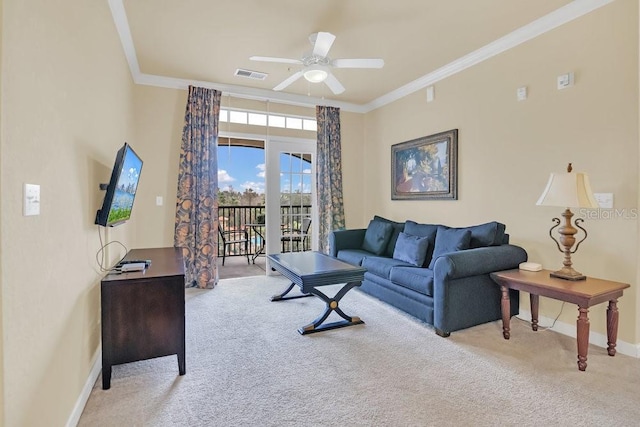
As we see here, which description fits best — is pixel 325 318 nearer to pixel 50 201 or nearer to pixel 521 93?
pixel 50 201

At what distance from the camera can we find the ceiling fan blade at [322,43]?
2828mm

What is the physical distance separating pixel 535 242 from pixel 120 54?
4.44m

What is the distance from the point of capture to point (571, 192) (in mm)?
2531

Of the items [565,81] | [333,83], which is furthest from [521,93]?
[333,83]

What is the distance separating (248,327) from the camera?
3211 mm

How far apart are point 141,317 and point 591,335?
354cm

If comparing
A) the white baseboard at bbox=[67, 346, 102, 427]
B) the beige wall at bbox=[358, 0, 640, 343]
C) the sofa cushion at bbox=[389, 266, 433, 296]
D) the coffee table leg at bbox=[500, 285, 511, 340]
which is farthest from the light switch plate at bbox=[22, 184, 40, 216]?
the beige wall at bbox=[358, 0, 640, 343]

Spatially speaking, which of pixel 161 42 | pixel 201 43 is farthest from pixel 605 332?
pixel 161 42

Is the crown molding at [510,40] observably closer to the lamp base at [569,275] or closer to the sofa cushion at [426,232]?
the sofa cushion at [426,232]

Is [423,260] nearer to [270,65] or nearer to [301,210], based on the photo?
[301,210]

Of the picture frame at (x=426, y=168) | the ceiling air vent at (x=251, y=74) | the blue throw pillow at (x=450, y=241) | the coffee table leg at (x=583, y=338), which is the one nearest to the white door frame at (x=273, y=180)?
the ceiling air vent at (x=251, y=74)

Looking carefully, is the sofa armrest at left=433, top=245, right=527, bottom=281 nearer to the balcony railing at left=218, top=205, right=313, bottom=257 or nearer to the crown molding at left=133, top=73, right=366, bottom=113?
the crown molding at left=133, top=73, right=366, bottom=113

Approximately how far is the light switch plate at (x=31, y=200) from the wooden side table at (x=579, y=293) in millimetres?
3127

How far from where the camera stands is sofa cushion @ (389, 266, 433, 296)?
3.11m
